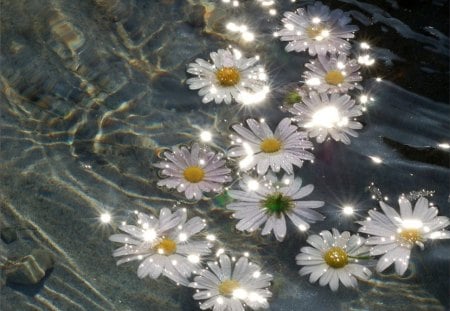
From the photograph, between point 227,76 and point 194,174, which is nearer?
point 194,174

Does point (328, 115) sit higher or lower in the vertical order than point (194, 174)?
higher

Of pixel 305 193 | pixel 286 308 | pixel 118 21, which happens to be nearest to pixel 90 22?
pixel 118 21

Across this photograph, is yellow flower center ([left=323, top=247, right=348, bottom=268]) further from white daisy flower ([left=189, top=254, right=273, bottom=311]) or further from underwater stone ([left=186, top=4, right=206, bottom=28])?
underwater stone ([left=186, top=4, right=206, bottom=28])

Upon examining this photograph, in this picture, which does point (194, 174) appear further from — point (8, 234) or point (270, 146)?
point (8, 234)

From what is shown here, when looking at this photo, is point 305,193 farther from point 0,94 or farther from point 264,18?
point 0,94

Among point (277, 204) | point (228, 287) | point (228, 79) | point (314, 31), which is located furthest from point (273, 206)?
point (314, 31)

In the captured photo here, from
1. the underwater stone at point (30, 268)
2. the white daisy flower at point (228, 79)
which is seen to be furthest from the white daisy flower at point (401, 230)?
the underwater stone at point (30, 268)
